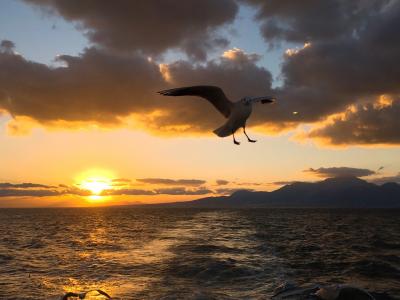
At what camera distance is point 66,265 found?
30.1 meters

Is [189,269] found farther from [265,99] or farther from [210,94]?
[210,94]

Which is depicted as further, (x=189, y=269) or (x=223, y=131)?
(x=189, y=269)

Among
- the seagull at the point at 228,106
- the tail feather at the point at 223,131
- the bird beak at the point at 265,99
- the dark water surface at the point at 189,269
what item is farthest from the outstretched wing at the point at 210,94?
the dark water surface at the point at 189,269

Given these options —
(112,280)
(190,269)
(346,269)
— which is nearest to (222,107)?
(112,280)

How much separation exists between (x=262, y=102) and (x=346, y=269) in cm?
1982

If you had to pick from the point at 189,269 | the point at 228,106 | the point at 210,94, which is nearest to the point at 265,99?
the point at 228,106

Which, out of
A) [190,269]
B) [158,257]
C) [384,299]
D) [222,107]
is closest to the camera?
[222,107]

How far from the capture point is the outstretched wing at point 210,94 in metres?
9.34

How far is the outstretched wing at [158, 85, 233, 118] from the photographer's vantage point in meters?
Answer: 9.34

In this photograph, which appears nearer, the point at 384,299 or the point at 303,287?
the point at 384,299

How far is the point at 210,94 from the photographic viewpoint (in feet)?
36.0

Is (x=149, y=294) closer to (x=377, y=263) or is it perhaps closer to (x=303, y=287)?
(x=303, y=287)

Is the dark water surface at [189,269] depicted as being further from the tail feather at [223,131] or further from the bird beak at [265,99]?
the tail feather at [223,131]

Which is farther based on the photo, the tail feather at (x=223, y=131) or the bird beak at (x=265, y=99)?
the bird beak at (x=265, y=99)
